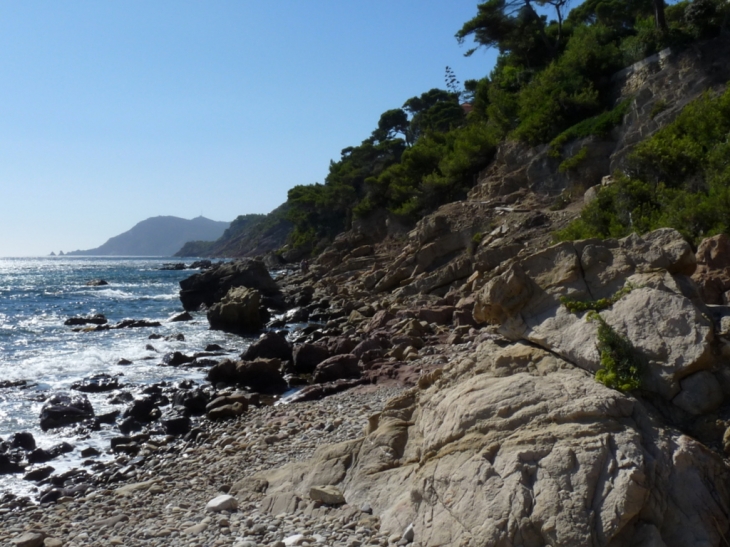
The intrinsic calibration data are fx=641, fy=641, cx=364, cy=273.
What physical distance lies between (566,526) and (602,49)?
3364cm

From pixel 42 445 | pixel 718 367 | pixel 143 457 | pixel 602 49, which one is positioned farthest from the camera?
pixel 602 49

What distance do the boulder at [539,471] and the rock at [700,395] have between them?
14.6 inches

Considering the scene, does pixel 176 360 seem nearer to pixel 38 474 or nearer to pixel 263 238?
pixel 38 474

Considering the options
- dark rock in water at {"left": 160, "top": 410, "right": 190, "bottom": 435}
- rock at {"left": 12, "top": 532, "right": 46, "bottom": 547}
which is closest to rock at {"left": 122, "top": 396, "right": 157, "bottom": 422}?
dark rock in water at {"left": 160, "top": 410, "right": 190, "bottom": 435}

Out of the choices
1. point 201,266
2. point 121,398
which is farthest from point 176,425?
point 201,266

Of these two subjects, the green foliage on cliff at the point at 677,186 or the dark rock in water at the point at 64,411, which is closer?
the dark rock in water at the point at 64,411

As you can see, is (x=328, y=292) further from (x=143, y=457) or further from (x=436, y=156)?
(x=143, y=457)

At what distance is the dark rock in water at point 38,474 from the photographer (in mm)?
12156

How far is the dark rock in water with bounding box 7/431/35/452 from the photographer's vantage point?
1367 cm

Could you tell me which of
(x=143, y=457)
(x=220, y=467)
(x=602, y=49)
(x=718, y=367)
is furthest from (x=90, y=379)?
(x=602, y=49)

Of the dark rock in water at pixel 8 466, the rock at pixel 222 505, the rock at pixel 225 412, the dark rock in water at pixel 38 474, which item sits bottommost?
the rock at pixel 225 412

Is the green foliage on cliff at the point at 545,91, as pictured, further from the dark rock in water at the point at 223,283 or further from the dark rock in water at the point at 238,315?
the dark rock in water at the point at 238,315

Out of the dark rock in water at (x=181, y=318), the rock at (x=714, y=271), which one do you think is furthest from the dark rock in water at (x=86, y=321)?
the rock at (x=714, y=271)

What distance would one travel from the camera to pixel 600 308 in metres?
8.11
